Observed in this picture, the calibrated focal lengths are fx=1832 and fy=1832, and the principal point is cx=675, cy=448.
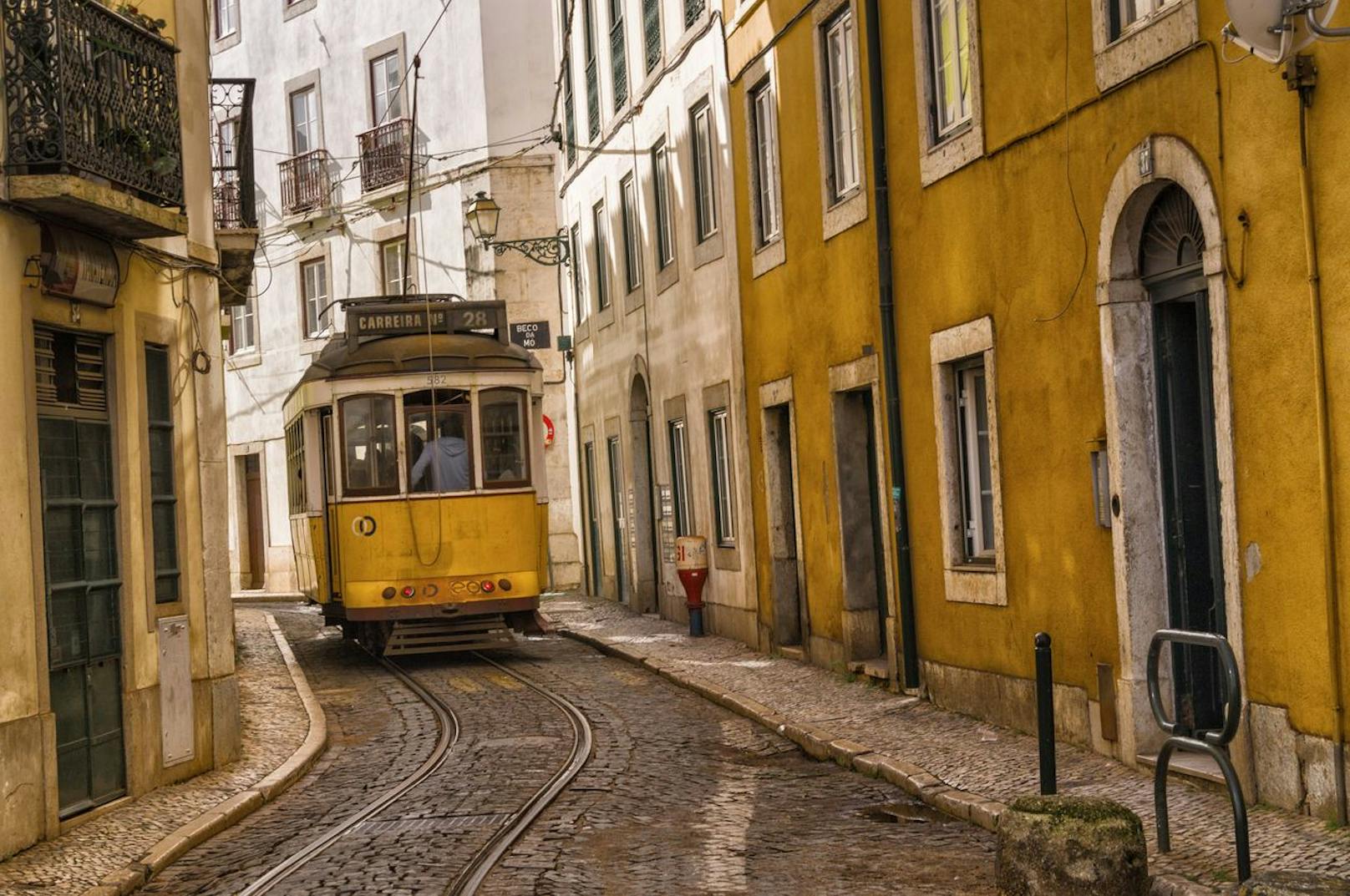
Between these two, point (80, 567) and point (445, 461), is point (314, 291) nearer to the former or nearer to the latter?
point (445, 461)

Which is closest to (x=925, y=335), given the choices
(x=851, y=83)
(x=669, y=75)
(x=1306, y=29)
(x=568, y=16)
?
(x=851, y=83)

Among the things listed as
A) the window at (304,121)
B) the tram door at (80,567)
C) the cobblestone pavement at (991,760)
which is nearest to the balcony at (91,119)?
the tram door at (80,567)

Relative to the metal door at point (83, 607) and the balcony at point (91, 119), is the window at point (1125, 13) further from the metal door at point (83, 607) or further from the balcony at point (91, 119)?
the metal door at point (83, 607)

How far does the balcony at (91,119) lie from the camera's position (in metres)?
9.45

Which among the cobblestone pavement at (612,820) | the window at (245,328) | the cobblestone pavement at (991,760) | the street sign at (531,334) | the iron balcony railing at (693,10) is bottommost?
the cobblestone pavement at (612,820)

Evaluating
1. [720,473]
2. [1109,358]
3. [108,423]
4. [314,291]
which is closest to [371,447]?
[720,473]

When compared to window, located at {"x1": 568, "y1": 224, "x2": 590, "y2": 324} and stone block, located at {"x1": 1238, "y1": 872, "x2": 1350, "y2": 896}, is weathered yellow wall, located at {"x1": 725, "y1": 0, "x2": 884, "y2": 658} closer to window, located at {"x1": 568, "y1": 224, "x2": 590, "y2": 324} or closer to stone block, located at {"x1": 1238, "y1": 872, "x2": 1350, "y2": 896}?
stone block, located at {"x1": 1238, "y1": 872, "x2": 1350, "y2": 896}

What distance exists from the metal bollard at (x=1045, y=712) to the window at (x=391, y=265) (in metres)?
25.2

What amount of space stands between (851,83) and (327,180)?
2141 centimetres

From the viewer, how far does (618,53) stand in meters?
24.0

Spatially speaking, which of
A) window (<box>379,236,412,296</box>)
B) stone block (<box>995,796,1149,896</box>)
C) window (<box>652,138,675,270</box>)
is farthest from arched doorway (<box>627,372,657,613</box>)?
stone block (<box>995,796,1149,896</box>)

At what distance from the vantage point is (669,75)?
2080 cm

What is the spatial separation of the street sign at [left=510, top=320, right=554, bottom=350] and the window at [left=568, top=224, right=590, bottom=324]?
773 mm

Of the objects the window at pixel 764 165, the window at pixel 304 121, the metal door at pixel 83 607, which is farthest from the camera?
the window at pixel 304 121
